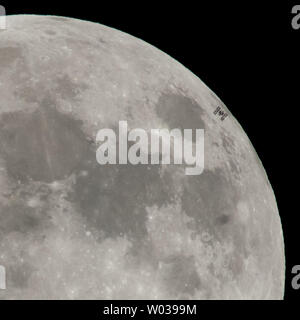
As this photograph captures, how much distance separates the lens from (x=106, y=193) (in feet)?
15.9

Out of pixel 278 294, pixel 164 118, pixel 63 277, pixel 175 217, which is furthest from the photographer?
pixel 278 294

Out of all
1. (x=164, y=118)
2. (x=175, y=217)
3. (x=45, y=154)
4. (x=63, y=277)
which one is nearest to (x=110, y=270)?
(x=63, y=277)

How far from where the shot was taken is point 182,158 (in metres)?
→ 5.27

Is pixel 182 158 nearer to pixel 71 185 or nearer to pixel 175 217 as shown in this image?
pixel 175 217

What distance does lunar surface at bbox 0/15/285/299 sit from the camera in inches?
186

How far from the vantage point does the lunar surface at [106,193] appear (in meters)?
4.71

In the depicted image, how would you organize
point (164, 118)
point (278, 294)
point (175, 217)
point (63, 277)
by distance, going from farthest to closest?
point (278, 294) → point (164, 118) → point (175, 217) → point (63, 277)

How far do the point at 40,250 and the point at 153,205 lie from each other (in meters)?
0.89

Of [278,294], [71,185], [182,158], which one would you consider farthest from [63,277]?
[278,294]

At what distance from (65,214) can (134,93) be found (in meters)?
1.20

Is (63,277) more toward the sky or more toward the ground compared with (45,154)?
more toward the ground

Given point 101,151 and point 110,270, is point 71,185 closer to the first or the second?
point 101,151

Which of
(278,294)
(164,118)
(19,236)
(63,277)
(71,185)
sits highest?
(164,118)

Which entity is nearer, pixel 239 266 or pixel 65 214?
pixel 65 214
